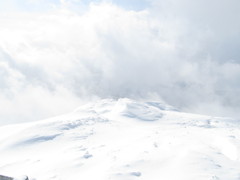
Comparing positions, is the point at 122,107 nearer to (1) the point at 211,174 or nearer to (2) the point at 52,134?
(2) the point at 52,134

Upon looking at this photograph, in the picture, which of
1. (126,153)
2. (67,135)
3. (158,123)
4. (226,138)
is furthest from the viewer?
(158,123)

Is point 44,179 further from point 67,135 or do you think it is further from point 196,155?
point 67,135

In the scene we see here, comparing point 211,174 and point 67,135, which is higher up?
point 67,135

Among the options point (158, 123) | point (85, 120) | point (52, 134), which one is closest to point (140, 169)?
point (52, 134)

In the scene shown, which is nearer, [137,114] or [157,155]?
[157,155]

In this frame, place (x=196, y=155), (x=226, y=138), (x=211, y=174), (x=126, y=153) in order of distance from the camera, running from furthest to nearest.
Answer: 1. (x=226, y=138)
2. (x=126, y=153)
3. (x=196, y=155)
4. (x=211, y=174)

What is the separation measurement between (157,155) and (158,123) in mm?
46250

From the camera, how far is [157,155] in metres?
47.0

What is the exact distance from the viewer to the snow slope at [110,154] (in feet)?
134

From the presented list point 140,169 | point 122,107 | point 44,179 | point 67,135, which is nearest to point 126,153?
point 140,169

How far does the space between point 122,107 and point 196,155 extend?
6234cm

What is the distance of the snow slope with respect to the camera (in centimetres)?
4088

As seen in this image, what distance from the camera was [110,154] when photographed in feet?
165

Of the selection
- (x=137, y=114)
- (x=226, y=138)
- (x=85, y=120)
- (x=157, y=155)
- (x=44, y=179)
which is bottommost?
(x=44, y=179)
